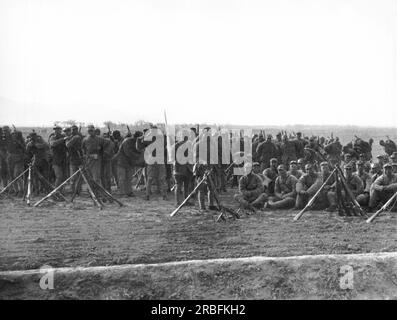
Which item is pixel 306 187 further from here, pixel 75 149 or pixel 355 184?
pixel 75 149

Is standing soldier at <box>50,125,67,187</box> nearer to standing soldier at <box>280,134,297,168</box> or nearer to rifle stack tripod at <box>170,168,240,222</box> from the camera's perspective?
rifle stack tripod at <box>170,168,240,222</box>

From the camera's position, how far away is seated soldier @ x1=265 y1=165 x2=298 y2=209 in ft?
37.6

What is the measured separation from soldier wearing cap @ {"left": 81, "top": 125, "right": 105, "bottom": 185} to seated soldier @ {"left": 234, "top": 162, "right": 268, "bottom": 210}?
146 inches

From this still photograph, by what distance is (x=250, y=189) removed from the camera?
1120 cm

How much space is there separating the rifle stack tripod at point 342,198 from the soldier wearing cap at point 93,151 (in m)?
5.14

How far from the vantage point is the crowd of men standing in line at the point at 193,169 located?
36.5ft

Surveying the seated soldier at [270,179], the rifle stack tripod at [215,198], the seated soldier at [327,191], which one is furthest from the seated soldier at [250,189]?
the seated soldier at [327,191]

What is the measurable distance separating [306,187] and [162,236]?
12.4 ft

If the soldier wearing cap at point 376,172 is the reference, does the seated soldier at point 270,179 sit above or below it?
below

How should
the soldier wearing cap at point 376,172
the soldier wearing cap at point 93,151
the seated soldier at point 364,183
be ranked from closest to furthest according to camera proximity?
1. the seated soldier at point 364,183
2. the soldier wearing cap at point 376,172
3. the soldier wearing cap at point 93,151

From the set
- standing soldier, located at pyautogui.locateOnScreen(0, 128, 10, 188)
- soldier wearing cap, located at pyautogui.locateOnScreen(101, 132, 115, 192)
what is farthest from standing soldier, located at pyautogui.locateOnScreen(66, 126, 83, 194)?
standing soldier, located at pyautogui.locateOnScreen(0, 128, 10, 188)

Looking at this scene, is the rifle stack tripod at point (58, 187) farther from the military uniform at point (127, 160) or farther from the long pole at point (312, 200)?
the long pole at point (312, 200)

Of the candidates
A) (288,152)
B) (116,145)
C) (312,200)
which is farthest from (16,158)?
(288,152)
